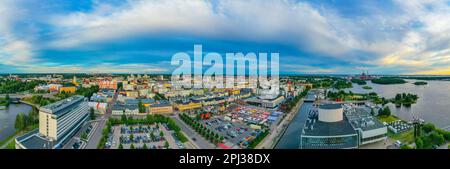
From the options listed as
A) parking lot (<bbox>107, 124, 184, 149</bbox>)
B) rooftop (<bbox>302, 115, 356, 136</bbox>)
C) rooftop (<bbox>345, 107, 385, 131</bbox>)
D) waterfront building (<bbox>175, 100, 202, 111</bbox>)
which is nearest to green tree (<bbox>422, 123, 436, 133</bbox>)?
rooftop (<bbox>345, 107, 385, 131</bbox>)

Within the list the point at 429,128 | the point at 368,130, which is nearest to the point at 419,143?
the point at 368,130

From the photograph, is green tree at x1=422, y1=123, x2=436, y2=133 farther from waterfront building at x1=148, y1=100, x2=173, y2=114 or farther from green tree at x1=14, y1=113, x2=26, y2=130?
green tree at x1=14, y1=113, x2=26, y2=130

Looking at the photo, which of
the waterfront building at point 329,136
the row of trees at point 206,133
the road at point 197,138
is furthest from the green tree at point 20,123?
the waterfront building at point 329,136

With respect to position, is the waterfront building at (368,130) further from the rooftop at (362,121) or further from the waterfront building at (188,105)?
the waterfront building at (188,105)

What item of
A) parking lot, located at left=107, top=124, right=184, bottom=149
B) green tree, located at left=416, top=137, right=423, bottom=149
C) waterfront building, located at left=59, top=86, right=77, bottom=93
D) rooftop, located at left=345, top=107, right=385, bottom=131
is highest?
waterfront building, located at left=59, top=86, right=77, bottom=93

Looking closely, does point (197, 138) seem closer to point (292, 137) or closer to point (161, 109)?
point (292, 137)

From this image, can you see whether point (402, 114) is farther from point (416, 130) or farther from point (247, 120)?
point (247, 120)
